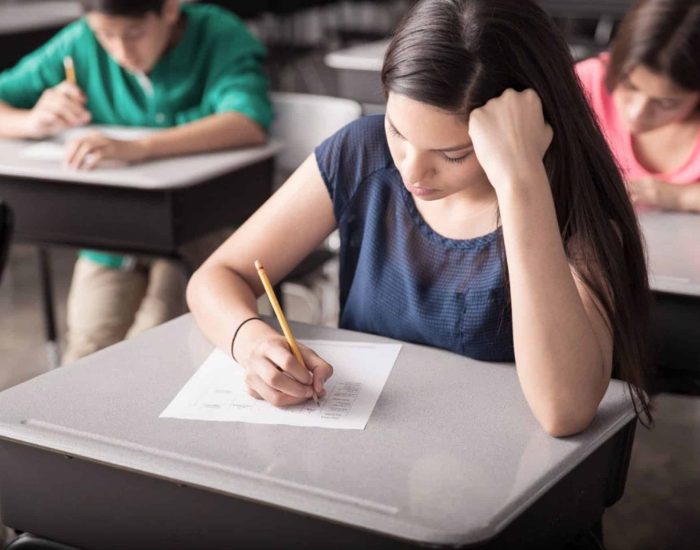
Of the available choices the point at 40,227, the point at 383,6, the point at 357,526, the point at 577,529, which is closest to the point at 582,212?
the point at 577,529

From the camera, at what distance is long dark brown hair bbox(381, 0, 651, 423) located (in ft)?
4.08

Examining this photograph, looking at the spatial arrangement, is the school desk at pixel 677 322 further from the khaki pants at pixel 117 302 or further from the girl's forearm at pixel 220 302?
the khaki pants at pixel 117 302

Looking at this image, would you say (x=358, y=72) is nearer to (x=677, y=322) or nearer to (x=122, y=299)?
(x=122, y=299)

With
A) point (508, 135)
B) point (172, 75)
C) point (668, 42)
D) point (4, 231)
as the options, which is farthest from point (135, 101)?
point (508, 135)

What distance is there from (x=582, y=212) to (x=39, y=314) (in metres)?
2.43

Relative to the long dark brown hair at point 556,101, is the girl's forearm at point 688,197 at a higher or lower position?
lower

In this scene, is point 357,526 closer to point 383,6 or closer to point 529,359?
point 529,359

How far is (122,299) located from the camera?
2420mm

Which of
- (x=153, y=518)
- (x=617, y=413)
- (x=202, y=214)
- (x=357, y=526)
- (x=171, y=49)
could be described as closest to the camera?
(x=357, y=526)

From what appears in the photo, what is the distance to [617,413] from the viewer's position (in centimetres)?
124

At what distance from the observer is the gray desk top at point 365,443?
40.2 inches

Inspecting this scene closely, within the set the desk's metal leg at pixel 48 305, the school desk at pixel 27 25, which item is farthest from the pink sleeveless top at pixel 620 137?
the school desk at pixel 27 25

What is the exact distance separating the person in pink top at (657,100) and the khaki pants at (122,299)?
98cm

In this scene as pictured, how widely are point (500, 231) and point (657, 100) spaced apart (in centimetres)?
93
